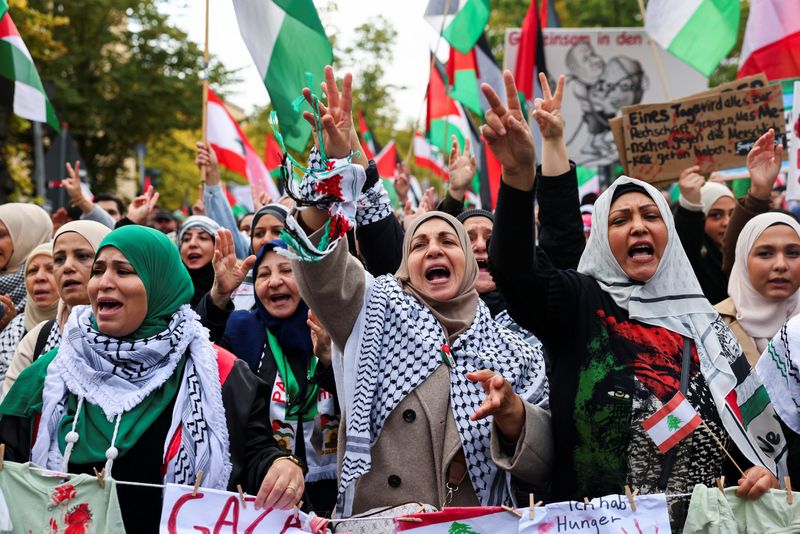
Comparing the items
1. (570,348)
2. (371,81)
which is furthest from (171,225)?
(371,81)

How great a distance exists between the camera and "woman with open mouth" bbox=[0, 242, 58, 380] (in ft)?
15.1

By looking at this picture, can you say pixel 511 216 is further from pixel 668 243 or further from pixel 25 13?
pixel 25 13

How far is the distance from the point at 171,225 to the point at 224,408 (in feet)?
17.3

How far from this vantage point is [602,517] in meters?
2.83

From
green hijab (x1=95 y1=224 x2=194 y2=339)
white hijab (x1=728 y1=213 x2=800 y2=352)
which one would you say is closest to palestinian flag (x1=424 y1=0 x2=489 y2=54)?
white hijab (x1=728 y1=213 x2=800 y2=352)

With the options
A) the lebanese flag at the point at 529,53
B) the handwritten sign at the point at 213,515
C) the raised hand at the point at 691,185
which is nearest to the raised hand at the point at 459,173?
the raised hand at the point at 691,185

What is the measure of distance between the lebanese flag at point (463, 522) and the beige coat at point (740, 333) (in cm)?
177

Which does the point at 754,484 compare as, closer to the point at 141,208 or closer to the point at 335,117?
the point at 335,117

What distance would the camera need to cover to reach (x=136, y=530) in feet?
9.45

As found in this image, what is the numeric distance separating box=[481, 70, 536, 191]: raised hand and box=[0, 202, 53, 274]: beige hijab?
3512 mm

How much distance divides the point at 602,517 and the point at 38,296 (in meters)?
2.99

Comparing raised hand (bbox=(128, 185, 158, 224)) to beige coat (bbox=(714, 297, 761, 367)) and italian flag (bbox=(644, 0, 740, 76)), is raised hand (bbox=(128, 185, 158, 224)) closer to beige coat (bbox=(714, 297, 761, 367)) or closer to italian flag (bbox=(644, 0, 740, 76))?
beige coat (bbox=(714, 297, 761, 367))

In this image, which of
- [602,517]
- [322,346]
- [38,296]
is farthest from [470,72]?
[602,517]

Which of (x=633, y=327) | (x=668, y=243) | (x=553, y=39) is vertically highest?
(x=553, y=39)
